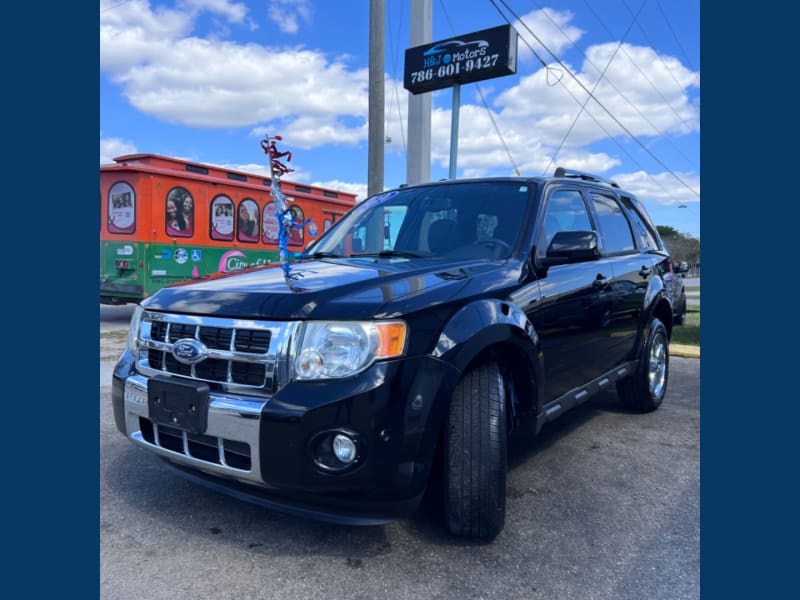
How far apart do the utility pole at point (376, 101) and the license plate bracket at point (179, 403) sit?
7.22m

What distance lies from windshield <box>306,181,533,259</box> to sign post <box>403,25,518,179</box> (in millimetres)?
4516

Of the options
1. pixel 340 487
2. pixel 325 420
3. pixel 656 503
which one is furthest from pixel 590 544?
→ pixel 325 420

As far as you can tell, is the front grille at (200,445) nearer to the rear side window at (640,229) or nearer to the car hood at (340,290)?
the car hood at (340,290)

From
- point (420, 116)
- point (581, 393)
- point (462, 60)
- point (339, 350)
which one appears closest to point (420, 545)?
point (339, 350)

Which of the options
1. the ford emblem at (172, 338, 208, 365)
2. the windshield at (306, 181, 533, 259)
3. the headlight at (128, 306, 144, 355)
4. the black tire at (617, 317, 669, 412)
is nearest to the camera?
the ford emblem at (172, 338, 208, 365)

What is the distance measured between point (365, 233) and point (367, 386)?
202 cm

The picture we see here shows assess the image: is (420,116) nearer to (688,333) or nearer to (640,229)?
(640,229)

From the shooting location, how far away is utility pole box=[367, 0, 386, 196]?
9.50 metres

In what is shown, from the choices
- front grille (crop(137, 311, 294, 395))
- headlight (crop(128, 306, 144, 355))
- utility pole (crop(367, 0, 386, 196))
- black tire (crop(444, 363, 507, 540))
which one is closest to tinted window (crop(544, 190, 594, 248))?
black tire (crop(444, 363, 507, 540))

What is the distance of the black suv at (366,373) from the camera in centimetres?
235

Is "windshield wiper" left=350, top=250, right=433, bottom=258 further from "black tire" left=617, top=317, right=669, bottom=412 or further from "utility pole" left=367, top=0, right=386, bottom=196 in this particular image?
"utility pole" left=367, top=0, right=386, bottom=196

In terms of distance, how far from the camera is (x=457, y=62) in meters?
9.11

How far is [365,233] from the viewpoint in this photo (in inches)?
164

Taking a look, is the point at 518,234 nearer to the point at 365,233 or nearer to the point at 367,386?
the point at 365,233
